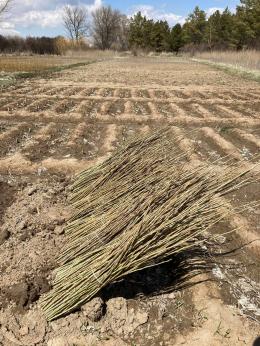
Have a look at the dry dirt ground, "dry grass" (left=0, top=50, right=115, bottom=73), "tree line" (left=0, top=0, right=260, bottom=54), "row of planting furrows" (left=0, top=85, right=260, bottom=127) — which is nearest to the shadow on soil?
the dry dirt ground

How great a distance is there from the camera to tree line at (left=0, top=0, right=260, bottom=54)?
152 ft

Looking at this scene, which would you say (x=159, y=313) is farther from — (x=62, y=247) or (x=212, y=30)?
(x=212, y=30)

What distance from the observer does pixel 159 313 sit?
2.99 metres

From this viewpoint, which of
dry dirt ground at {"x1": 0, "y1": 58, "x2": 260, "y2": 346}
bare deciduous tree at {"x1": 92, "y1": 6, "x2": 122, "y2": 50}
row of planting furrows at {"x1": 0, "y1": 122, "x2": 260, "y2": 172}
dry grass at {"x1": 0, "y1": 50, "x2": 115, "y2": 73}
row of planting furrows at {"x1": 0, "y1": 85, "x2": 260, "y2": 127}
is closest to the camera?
dry dirt ground at {"x1": 0, "y1": 58, "x2": 260, "y2": 346}

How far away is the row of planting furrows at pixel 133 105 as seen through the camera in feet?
28.4

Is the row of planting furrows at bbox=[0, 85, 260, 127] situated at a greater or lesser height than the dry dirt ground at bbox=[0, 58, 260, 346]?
lesser

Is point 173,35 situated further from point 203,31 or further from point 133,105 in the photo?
point 133,105

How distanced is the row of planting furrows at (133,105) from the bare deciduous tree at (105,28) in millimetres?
66870

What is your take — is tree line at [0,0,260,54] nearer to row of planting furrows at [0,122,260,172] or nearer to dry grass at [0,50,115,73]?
dry grass at [0,50,115,73]

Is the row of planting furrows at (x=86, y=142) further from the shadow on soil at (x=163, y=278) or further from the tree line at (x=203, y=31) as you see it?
the tree line at (x=203, y=31)

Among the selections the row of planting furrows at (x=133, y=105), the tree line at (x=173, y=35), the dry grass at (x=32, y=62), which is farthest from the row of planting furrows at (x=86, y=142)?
the tree line at (x=173, y=35)

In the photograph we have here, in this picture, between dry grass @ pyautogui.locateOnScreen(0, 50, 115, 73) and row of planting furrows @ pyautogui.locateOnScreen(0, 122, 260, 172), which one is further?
dry grass @ pyautogui.locateOnScreen(0, 50, 115, 73)

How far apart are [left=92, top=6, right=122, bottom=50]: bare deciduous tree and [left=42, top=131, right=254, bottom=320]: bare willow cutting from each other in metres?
76.2

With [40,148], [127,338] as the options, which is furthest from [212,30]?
[127,338]
